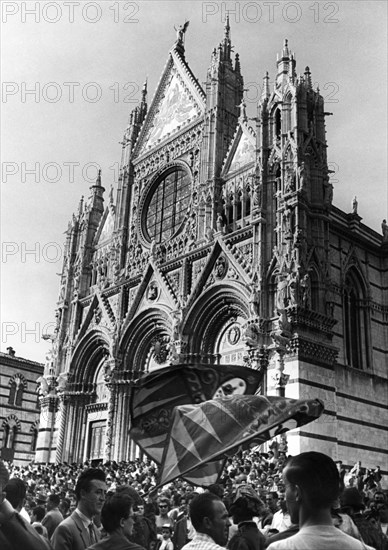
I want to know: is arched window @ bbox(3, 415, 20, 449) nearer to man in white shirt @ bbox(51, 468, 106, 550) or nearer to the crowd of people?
the crowd of people

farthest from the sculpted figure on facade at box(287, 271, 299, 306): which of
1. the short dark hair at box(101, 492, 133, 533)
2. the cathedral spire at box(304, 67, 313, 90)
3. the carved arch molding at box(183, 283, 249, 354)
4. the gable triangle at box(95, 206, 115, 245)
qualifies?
the short dark hair at box(101, 492, 133, 533)

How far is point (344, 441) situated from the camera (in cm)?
2308

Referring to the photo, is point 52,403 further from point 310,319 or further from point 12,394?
point 310,319

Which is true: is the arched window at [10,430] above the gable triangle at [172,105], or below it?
below

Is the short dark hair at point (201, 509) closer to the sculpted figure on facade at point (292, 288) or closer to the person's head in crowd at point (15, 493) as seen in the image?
the person's head in crowd at point (15, 493)

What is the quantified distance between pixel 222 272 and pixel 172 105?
1307 cm

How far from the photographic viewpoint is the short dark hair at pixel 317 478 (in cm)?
287

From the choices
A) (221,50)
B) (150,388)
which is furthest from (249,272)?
(150,388)

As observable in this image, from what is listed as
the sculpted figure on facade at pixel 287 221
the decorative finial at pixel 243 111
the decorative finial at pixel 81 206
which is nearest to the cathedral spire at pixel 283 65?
the decorative finial at pixel 243 111

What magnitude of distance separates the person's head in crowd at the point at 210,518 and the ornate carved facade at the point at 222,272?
687 inches

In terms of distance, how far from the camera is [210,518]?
13.6 feet

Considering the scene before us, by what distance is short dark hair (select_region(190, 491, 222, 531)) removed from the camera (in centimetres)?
416

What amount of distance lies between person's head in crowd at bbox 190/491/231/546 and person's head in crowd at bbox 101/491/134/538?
0.45 m

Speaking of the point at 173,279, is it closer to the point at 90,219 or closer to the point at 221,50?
the point at 90,219
